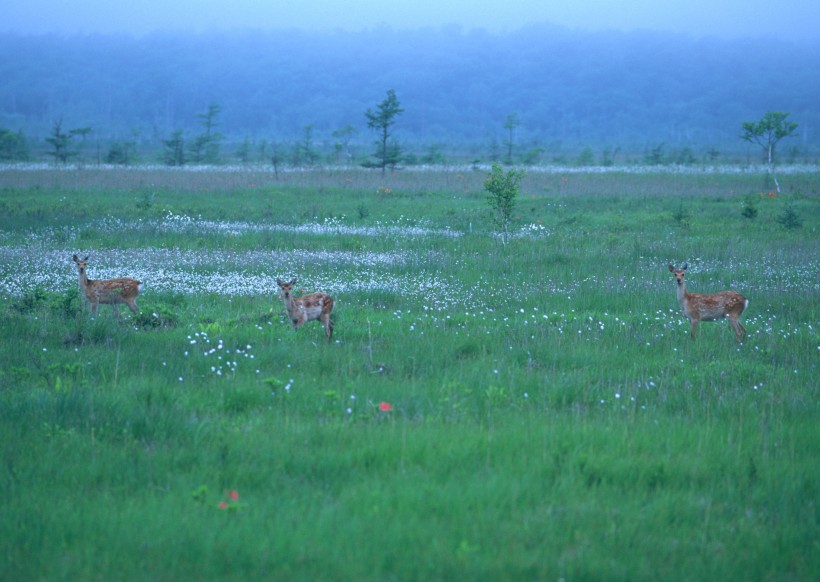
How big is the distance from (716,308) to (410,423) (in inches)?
278

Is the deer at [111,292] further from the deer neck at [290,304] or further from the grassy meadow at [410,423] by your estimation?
the deer neck at [290,304]

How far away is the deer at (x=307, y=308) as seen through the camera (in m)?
12.2

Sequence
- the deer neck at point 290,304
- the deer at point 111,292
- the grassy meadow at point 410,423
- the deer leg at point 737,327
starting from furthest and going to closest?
1. the deer at point 111,292
2. the deer leg at point 737,327
3. the deer neck at point 290,304
4. the grassy meadow at point 410,423

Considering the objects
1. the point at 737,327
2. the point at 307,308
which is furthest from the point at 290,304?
the point at 737,327

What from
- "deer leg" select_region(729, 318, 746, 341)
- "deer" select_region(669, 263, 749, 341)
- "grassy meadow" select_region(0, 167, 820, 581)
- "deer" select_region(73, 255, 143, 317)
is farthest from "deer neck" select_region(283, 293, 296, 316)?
"deer leg" select_region(729, 318, 746, 341)

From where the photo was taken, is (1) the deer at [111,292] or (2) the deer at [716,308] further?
(1) the deer at [111,292]

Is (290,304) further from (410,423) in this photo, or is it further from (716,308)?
(716,308)

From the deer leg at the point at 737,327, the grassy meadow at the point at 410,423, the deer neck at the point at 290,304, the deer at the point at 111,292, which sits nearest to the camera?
the grassy meadow at the point at 410,423

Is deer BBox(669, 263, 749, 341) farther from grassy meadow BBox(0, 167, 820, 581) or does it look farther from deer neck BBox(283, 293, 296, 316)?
deer neck BBox(283, 293, 296, 316)

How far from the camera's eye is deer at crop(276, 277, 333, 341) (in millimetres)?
12218

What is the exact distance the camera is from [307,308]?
12.3m

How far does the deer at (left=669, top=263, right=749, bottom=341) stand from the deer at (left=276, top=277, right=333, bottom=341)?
5980 millimetres

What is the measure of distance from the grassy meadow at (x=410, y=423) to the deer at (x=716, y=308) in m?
0.39

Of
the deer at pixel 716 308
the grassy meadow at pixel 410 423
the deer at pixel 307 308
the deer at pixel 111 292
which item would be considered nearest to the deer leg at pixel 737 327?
the deer at pixel 716 308
